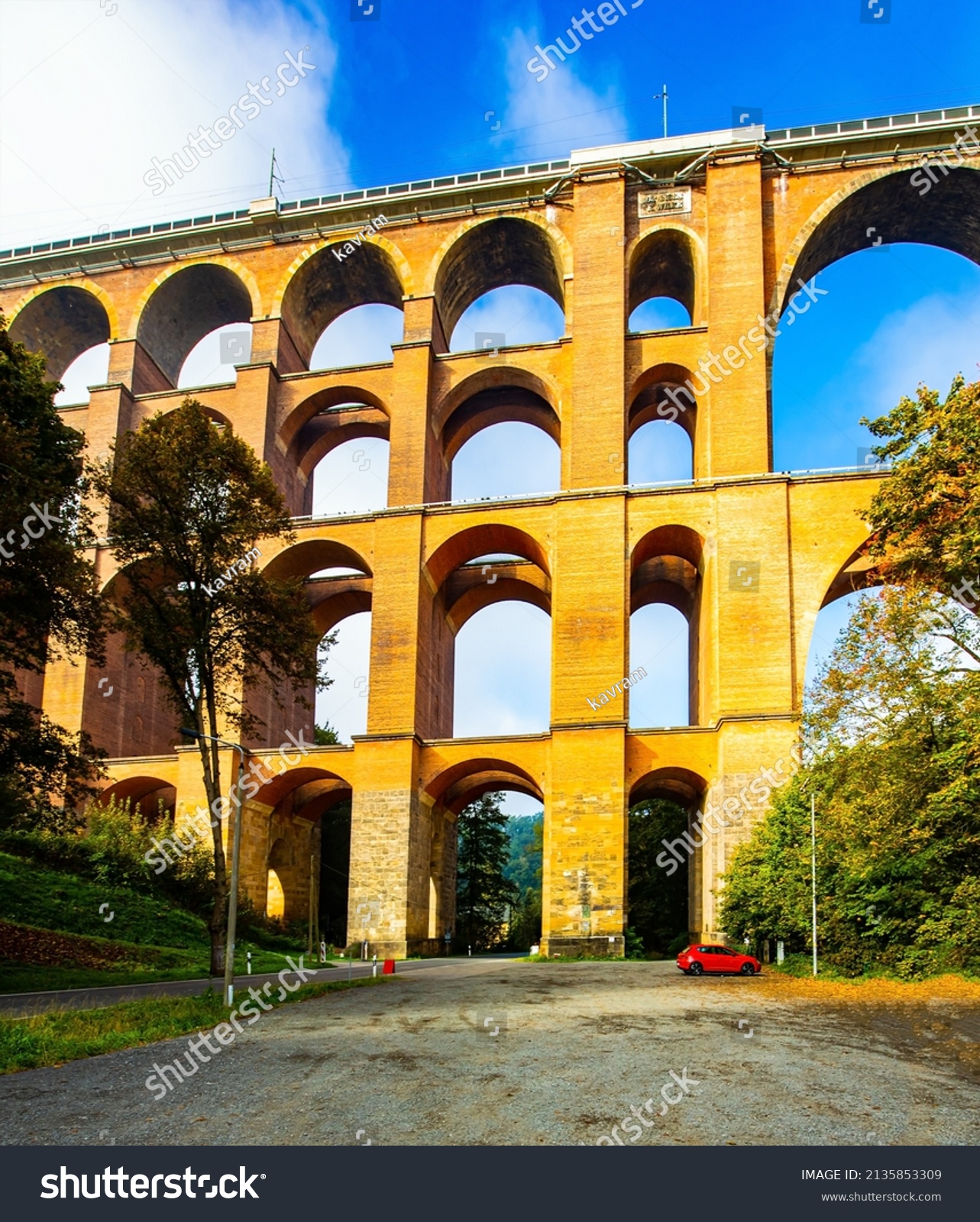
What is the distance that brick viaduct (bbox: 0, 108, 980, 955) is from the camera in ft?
112

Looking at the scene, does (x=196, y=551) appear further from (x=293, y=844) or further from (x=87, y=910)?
(x=293, y=844)

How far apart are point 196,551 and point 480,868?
129 ft

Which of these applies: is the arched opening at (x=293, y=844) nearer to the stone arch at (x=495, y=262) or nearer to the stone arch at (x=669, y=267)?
the stone arch at (x=495, y=262)

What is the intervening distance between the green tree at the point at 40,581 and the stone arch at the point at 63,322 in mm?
26961

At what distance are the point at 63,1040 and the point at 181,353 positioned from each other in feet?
135

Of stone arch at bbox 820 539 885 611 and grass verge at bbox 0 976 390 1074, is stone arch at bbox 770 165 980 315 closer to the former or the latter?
stone arch at bbox 820 539 885 611

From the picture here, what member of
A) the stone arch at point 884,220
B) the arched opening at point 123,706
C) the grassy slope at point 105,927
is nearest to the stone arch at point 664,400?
the stone arch at point 884,220

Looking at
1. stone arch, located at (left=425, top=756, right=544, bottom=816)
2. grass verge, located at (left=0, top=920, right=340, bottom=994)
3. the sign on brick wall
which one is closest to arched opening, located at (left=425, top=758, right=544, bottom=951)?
stone arch, located at (left=425, top=756, right=544, bottom=816)

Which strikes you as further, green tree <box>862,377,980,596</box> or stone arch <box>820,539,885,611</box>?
stone arch <box>820,539,885,611</box>

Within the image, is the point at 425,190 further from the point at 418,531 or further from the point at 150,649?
the point at 150,649

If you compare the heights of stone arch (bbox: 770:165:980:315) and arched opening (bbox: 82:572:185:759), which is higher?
stone arch (bbox: 770:165:980:315)

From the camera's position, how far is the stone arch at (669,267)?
39.8m

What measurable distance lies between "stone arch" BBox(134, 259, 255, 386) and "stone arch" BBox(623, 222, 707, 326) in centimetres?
1658

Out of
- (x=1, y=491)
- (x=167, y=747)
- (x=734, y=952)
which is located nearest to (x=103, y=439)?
(x=167, y=747)
